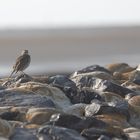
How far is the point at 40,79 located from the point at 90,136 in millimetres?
3543

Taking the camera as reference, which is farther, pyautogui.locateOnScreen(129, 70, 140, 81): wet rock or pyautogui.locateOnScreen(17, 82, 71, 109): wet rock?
pyautogui.locateOnScreen(129, 70, 140, 81): wet rock

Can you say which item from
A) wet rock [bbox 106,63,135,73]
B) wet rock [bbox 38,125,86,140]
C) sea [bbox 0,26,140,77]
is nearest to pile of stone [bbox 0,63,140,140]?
wet rock [bbox 38,125,86,140]

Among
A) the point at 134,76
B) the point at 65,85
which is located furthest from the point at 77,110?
the point at 134,76

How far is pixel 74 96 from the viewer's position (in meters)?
11.8

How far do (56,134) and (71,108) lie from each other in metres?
1.48

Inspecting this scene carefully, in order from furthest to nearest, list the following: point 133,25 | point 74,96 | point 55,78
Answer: point 133,25, point 55,78, point 74,96

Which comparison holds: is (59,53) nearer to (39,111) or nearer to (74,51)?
(74,51)

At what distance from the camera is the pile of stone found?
387 inches

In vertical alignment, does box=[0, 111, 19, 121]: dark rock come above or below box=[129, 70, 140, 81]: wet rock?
above

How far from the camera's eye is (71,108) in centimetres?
1114

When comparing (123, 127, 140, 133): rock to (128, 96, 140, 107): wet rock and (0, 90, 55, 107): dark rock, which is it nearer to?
(0, 90, 55, 107): dark rock

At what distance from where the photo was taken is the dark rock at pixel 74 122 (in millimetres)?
10109

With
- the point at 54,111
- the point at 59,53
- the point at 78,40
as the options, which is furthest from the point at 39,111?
the point at 78,40

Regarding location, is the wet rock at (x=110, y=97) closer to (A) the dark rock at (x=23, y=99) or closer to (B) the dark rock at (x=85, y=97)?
(B) the dark rock at (x=85, y=97)
